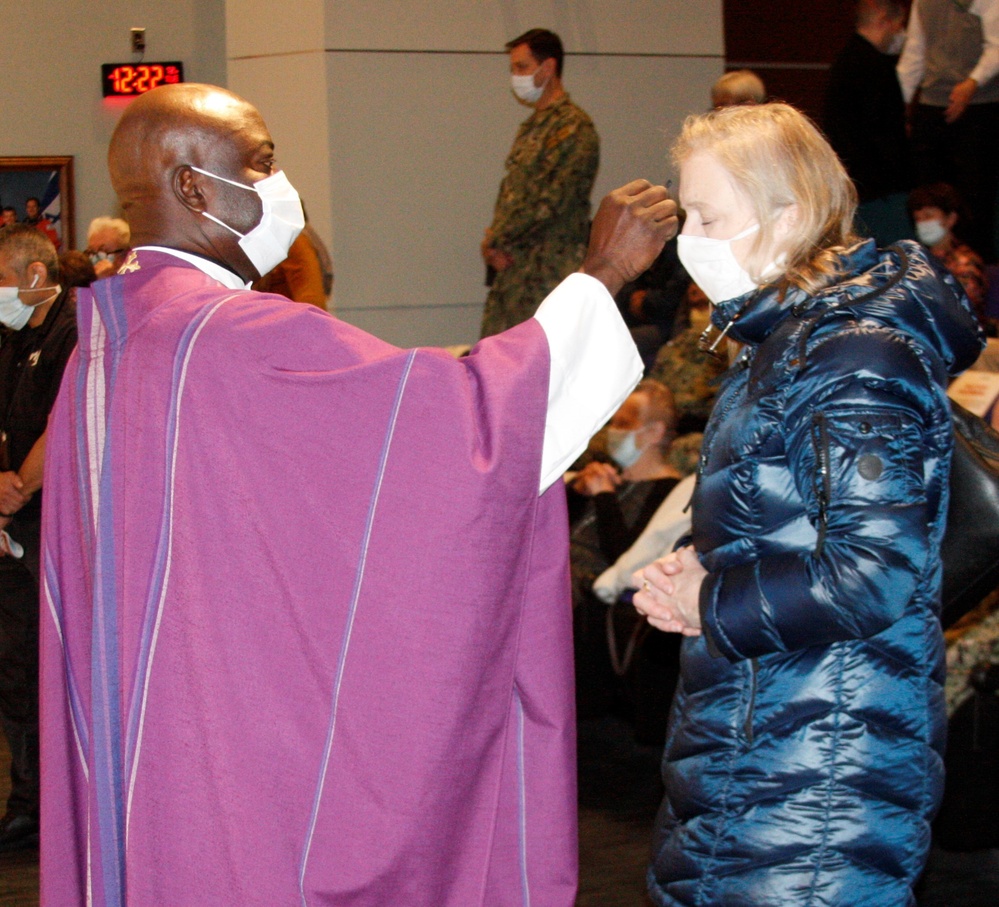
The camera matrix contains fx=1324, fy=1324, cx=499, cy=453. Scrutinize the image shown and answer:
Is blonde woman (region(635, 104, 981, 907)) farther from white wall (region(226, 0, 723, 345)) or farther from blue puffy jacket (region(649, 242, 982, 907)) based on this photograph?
white wall (region(226, 0, 723, 345))

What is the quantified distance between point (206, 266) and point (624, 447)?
108 inches

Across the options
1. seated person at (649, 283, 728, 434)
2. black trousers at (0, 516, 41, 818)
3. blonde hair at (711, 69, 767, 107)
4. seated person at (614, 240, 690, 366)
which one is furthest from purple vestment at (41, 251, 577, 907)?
seated person at (614, 240, 690, 366)

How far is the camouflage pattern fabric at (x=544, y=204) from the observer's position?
237 inches

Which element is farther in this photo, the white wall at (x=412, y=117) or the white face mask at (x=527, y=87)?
the white wall at (x=412, y=117)

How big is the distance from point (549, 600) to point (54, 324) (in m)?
2.87

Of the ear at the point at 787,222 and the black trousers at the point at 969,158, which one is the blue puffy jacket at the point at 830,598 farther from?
the black trousers at the point at 969,158

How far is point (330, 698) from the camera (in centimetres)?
184

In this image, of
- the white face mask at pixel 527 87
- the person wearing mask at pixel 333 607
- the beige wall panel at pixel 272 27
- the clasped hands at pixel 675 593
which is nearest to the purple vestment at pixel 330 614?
the person wearing mask at pixel 333 607

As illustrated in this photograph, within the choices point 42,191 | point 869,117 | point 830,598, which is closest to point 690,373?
point 869,117

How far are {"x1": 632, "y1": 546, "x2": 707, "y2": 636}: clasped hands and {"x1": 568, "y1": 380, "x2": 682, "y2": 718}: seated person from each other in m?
2.53

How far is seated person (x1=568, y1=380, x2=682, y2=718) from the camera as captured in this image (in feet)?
14.9

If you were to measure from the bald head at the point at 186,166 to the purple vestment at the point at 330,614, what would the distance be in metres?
0.24

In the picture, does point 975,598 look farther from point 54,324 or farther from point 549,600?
point 54,324

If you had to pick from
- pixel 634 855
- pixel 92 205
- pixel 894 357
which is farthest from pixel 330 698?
pixel 92 205
